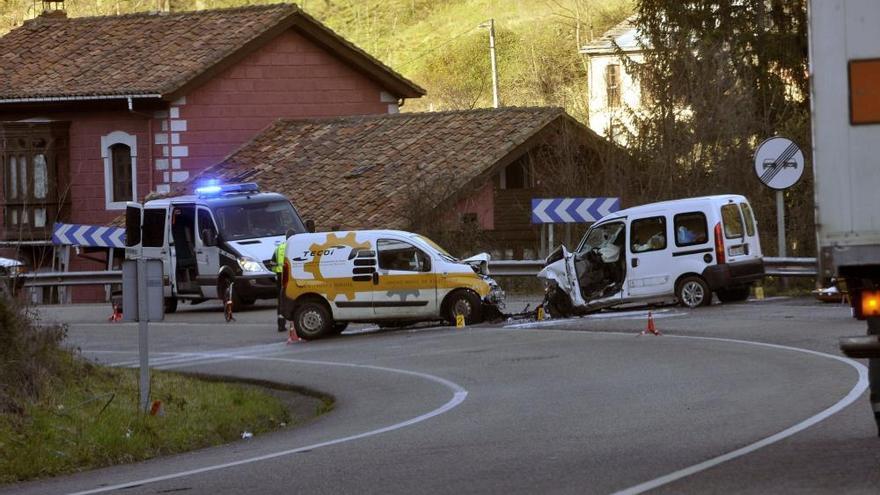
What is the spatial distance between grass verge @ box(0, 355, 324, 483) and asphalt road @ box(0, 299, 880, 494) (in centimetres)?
54

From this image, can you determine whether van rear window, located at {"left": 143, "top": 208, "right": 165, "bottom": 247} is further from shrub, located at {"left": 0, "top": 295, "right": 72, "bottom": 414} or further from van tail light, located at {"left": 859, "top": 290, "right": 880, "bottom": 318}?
van tail light, located at {"left": 859, "top": 290, "right": 880, "bottom": 318}

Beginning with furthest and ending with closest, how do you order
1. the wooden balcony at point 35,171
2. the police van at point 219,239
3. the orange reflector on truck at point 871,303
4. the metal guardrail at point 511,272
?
1. the wooden balcony at point 35,171
2. the police van at point 219,239
3. the metal guardrail at point 511,272
4. the orange reflector on truck at point 871,303

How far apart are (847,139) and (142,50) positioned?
38391 mm

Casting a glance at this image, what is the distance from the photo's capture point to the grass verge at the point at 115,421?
557 inches

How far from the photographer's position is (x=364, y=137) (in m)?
44.3

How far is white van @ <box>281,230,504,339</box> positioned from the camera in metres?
27.0

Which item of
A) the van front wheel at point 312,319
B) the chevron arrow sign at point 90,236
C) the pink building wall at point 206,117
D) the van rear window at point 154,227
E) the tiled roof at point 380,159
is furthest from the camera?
the pink building wall at point 206,117

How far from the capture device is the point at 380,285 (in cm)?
2697

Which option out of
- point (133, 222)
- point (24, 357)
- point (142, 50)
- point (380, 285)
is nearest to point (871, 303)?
point (24, 357)

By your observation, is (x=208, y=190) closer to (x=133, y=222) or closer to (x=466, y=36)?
(x=133, y=222)

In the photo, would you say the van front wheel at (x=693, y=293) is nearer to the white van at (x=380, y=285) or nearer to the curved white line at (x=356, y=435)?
the white van at (x=380, y=285)

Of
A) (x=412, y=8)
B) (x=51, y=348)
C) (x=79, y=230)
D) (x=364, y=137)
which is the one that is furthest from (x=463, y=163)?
(x=412, y=8)

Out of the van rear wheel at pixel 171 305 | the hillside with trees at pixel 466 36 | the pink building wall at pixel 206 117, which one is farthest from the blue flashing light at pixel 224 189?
the hillside with trees at pixel 466 36

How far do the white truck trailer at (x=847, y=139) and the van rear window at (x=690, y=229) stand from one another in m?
17.1
